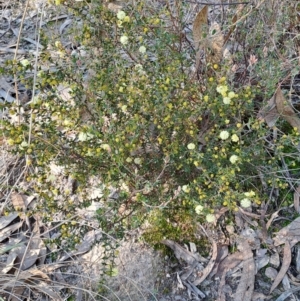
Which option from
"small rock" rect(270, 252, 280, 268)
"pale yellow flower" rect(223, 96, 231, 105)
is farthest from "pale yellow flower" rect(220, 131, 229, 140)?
"small rock" rect(270, 252, 280, 268)

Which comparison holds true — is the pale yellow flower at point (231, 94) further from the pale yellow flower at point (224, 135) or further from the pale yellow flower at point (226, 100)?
the pale yellow flower at point (224, 135)

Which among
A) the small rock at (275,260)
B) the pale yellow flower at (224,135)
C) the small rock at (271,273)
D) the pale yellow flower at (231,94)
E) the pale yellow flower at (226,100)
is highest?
the pale yellow flower at (231,94)

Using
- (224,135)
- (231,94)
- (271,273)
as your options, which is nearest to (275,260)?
(271,273)

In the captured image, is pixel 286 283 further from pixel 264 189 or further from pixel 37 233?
pixel 37 233

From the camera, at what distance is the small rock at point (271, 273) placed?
1715 mm

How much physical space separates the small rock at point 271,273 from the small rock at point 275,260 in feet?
0.08

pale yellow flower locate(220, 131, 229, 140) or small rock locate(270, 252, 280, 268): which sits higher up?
pale yellow flower locate(220, 131, 229, 140)

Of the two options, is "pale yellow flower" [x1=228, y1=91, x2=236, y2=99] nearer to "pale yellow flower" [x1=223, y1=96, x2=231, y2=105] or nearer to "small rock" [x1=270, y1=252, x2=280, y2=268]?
"pale yellow flower" [x1=223, y1=96, x2=231, y2=105]

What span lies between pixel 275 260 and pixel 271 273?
0.19 ft

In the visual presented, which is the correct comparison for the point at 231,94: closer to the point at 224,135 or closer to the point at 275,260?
the point at 224,135

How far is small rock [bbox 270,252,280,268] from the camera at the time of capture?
1743 mm

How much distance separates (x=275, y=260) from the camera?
1.75 metres

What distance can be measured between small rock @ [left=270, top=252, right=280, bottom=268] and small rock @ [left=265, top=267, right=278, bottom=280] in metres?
0.02

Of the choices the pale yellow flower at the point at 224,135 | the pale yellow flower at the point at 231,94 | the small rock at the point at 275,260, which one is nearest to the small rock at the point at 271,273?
the small rock at the point at 275,260
